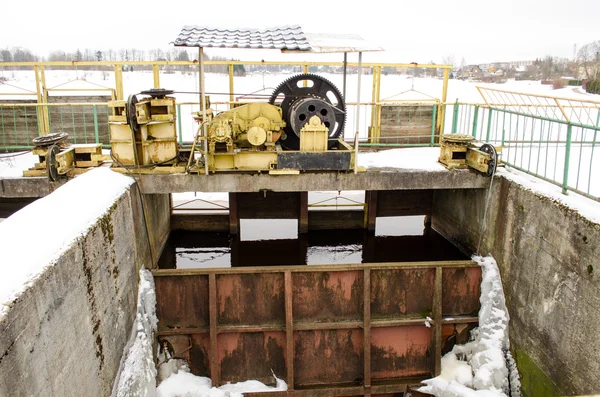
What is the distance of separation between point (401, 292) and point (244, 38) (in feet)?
16.4

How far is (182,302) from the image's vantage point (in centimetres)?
789

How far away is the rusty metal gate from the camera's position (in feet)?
25.5

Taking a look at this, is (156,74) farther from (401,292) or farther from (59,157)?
(401,292)

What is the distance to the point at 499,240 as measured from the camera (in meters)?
8.01

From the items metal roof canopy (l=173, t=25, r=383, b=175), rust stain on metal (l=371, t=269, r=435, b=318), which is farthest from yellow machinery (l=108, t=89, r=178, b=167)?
rust stain on metal (l=371, t=269, r=435, b=318)

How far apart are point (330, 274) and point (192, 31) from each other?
15.0ft

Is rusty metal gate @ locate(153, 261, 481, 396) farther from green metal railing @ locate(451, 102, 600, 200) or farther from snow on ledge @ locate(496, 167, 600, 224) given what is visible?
green metal railing @ locate(451, 102, 600, 200)

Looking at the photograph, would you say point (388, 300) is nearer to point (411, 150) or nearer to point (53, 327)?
point (411, 150)

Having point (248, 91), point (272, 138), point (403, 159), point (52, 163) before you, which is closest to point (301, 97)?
point (272, 138)

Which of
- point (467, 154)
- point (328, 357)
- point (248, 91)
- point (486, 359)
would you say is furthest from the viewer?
point (248, 91)

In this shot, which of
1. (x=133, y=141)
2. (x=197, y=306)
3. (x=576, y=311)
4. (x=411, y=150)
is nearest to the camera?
(x=576, y=311)

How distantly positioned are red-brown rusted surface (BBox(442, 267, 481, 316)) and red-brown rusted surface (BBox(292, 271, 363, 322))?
1515 millimetres

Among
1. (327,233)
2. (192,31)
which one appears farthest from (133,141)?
(327,233)

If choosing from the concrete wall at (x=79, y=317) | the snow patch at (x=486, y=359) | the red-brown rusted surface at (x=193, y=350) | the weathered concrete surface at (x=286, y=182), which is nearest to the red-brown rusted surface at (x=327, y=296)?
the weathered concrete surface at (x=286, y=182)
